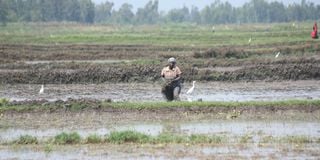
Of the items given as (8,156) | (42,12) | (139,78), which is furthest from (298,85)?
(42,12)

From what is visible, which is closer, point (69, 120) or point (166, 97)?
point (69, 120)

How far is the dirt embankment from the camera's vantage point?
2616 centimetres

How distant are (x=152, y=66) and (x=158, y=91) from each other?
13.8 ft

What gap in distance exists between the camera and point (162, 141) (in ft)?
43.3

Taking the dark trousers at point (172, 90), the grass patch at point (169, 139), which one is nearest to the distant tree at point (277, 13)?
A: the dark trousers at point (172, 90)

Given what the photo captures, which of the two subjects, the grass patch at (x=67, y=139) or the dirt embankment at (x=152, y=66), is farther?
the dirt embankment at (x=152, y=66)

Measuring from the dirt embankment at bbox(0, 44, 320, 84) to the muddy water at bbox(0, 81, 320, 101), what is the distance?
76 centimetres

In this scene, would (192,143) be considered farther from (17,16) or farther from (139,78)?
(17,16)

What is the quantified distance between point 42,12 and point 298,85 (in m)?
105

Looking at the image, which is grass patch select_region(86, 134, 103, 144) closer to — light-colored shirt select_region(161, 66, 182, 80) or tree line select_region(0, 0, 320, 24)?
light-colored shirt select_region(161, 66, 182, 80)

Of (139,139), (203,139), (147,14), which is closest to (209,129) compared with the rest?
(203,139)

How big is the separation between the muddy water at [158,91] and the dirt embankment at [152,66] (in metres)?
0.76

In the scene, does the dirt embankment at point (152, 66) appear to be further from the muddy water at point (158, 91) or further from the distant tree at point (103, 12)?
the distant tree at point (103, 12)

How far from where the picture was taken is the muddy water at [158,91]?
21.2m
